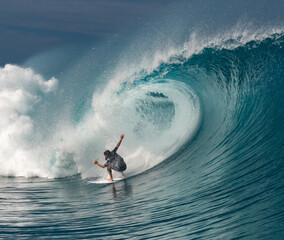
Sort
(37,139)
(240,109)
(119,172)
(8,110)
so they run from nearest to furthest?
(119,172)
(240,109)
(37,139)
(8,110)

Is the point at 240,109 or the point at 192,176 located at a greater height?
the point at 240,109

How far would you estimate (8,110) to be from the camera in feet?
84.3

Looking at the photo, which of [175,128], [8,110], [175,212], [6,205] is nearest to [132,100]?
[175,128]

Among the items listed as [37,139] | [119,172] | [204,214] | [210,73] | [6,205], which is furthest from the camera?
[37,139]

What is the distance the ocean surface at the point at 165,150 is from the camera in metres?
7.14

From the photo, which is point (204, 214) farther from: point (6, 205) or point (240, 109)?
point (240, 109)

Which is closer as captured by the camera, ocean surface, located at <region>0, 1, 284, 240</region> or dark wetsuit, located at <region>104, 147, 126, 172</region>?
ocean surface, located at <region>0, 1, 284, 240</region>

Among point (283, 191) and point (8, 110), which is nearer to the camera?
point (283, 191)

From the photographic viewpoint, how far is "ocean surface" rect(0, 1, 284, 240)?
281 inches

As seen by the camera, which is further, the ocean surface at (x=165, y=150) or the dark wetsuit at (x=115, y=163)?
the dark wetsuit at (x=115, y=163)

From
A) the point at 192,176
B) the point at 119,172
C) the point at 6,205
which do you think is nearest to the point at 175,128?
the point at 119,172

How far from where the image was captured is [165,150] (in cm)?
1295

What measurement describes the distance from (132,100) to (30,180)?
4.78 m

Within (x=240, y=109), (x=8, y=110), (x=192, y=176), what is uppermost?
(x=8, y=110)
